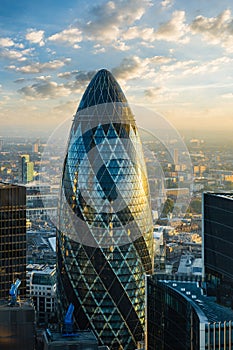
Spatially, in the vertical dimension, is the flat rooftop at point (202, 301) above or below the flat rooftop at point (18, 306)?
above

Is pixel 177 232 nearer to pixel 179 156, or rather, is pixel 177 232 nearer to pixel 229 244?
pixel 179 156

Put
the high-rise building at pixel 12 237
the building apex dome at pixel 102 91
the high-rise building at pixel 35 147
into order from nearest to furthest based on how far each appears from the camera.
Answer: the high-rise building at pixel 35 147 < the high-rise building at pixel 12 237 < the building apex dome at pixel 102 91

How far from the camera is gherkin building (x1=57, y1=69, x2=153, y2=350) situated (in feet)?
118

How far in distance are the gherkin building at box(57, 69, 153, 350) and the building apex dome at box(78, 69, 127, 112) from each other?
0.07 m

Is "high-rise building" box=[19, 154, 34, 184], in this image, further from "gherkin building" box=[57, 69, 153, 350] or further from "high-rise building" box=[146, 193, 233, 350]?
"high-rise building" box=[146, 193, 233, 350]

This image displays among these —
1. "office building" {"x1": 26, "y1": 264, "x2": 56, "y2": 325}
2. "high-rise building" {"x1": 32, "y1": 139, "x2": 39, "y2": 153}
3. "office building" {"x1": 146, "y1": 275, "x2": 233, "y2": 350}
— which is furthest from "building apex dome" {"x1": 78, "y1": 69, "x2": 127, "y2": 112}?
"office building" {"x1": 26, "y1": 264, "x2": 56, "y2": 325}

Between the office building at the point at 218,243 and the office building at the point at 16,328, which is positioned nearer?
the office building at the point at 16,328

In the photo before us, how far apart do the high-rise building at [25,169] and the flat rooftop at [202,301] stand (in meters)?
19.5

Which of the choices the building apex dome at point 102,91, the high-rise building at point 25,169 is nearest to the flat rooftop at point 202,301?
the building apex dome at point 102,91

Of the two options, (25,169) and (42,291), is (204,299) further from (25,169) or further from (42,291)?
(42,291)

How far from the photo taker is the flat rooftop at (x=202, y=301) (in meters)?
21.0

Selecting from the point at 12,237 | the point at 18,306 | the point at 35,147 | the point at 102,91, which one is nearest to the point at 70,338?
the point at 18,306

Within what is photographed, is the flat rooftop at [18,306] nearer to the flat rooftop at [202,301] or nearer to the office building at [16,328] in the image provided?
the office building at [16,328]

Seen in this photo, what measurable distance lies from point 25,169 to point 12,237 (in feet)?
43.1
